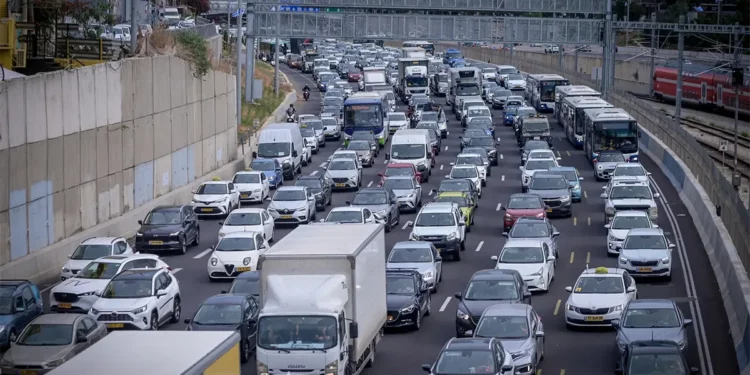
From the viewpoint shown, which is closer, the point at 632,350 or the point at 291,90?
the point at 632,350

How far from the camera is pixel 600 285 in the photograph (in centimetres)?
2938

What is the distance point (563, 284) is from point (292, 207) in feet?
41.1

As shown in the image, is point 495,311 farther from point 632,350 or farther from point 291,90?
point 291,90

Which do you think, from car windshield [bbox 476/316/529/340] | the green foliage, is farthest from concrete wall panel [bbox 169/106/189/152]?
car windshield [bbox 476/316/529/340]

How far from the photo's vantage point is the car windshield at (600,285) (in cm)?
2920

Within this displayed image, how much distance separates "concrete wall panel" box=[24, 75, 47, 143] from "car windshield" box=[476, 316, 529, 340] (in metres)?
17.9

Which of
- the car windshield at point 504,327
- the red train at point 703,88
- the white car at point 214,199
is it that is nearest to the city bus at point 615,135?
the white car at point 214,199

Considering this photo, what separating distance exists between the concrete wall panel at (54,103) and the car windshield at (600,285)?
58.5ft

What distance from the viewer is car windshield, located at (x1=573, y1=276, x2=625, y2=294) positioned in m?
29.2

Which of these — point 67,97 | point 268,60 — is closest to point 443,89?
point 268,60

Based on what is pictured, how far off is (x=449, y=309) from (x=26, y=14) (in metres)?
28.6

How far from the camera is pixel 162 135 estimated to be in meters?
50.2

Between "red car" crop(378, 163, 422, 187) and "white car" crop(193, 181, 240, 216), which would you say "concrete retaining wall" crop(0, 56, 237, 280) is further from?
"red car" crop(378, 163, 422, 187)

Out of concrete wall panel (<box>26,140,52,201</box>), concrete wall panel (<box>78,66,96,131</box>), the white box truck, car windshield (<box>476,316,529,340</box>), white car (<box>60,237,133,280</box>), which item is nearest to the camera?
the white box truck
